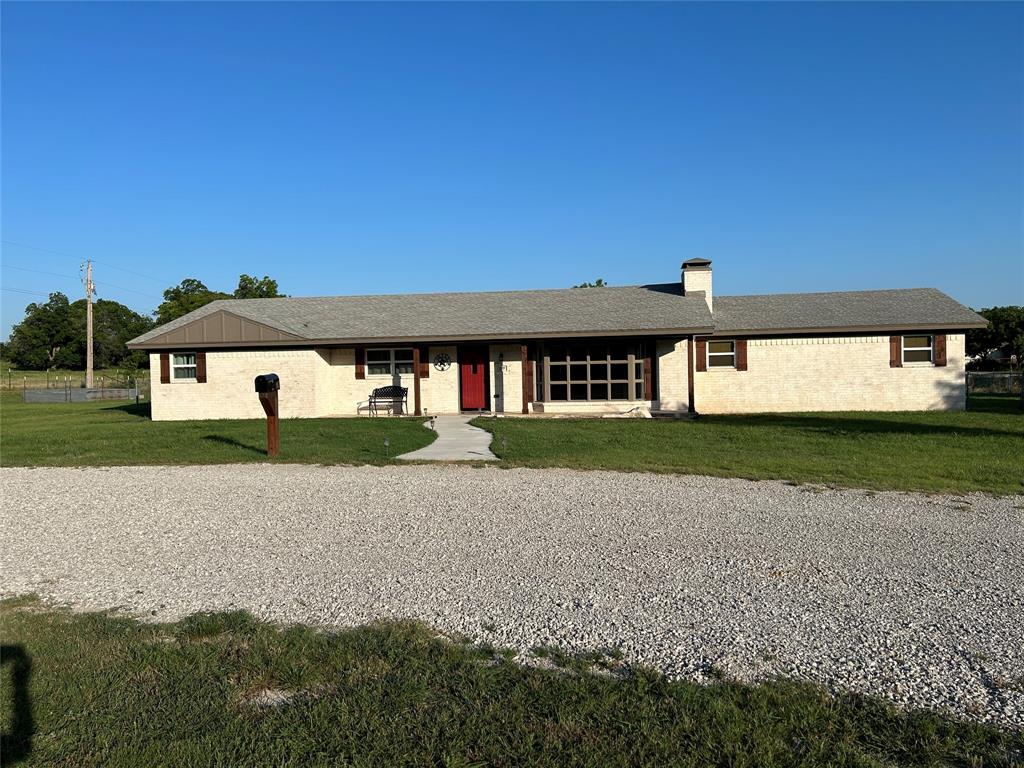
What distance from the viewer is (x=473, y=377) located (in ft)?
72.1

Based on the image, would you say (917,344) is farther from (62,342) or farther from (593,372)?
(62,342)

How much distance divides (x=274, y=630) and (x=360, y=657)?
795 mm

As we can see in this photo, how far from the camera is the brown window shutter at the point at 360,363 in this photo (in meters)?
22.0

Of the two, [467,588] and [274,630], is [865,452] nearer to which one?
[467,588]

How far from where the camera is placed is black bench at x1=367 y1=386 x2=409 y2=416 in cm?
2144

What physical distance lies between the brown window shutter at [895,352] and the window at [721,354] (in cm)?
457

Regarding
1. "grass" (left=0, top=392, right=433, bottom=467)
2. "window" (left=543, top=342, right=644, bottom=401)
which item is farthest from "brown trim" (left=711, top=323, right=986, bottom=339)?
"grass" (left=0, top=392, right=433, bottom=467)

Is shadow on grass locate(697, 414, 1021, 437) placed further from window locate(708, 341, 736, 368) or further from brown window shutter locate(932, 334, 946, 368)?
brown window shutter locate(932, 334, 946, 368)

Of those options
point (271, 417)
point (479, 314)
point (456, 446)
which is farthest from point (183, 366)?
point (456, 446)

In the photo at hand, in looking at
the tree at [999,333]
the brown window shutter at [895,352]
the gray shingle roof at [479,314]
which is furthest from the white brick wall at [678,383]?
the tree at [999,333]

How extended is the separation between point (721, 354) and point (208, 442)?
14.9 metres

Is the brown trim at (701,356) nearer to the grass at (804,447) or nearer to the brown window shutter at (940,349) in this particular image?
the grass at (804,447)

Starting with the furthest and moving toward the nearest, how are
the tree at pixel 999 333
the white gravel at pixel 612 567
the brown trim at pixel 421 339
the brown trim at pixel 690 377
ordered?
1. the tree at pixel 999 333
2. the brown trim at pixel 690 377
3. the brown trim at pixel 421 339
4. the white gravel at pixel 612 567

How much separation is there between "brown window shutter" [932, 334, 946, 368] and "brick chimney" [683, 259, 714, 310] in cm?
662
